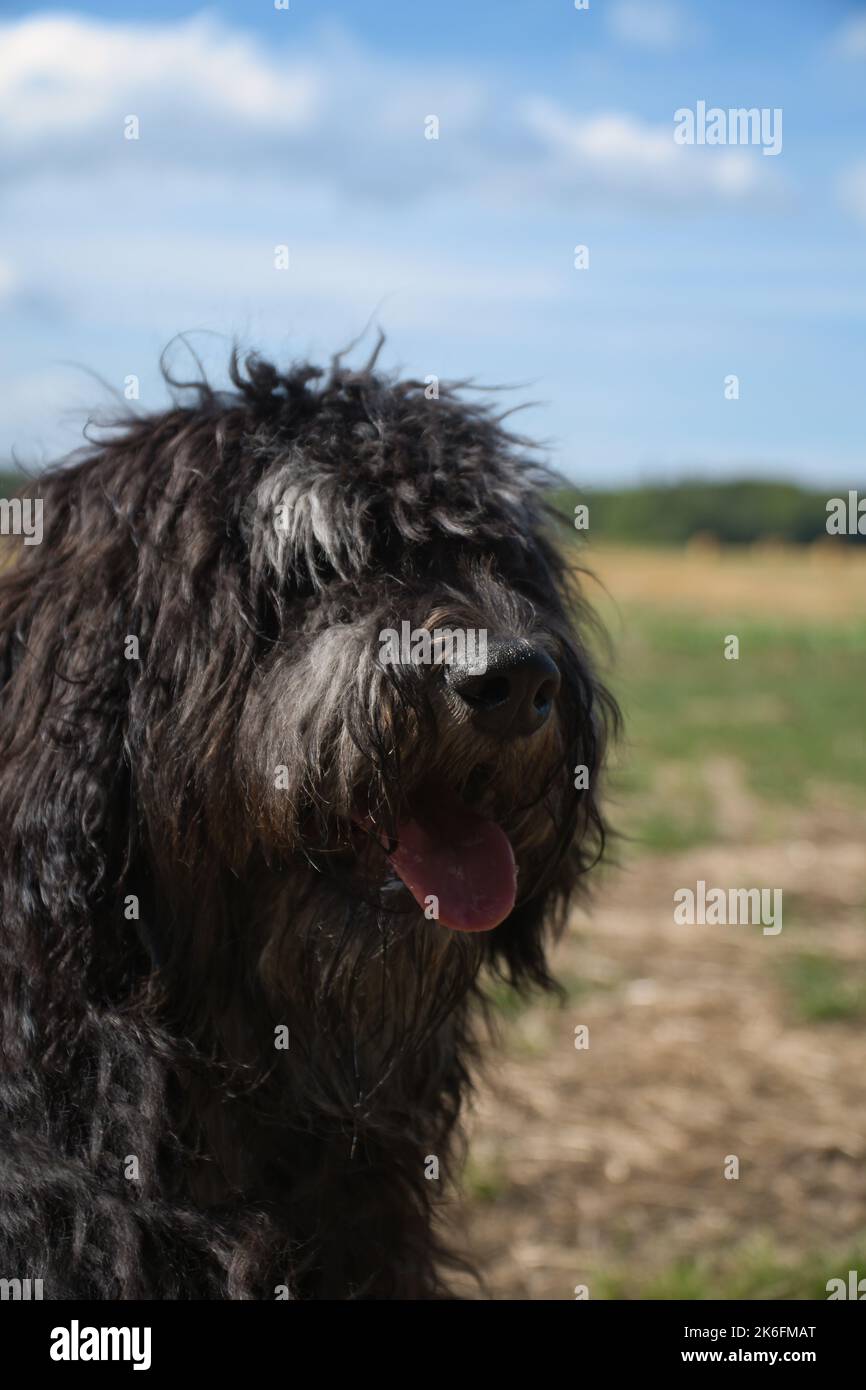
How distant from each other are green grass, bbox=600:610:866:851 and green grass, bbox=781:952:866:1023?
125cm

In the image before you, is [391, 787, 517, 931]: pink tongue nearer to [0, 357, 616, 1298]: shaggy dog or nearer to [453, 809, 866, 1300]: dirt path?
[0, 357, 616, 1298]: shaggy dog

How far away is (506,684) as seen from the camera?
8.38 ft

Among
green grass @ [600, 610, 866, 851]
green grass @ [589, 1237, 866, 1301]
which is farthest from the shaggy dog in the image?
green grass @ [589, 1237, 866, 1301]

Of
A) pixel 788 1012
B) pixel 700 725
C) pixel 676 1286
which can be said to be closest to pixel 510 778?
pixel 676 1286

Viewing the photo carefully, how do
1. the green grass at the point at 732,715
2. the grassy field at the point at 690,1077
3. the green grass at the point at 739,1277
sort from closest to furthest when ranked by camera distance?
the green grass at the point at 739,1277 < the grassy field at the point at 690,1077 < the green grass at the point at 732,715

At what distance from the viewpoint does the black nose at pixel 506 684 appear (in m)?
2.52

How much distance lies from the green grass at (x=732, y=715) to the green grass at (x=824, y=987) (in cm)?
125

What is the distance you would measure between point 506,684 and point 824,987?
4.38m

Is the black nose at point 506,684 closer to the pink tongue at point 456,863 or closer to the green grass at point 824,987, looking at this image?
the pink tongue at point 456,863

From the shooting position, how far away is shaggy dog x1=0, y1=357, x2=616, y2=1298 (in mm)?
2594

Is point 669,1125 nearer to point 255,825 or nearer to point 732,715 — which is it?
point 255,825

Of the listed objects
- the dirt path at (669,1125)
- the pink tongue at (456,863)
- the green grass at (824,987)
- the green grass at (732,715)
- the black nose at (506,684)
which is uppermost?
the green grass at (732,715)

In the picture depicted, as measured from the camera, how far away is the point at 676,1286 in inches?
161

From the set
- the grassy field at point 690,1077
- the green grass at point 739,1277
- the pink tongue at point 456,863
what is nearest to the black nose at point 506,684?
the pink tongue at point 456,863
